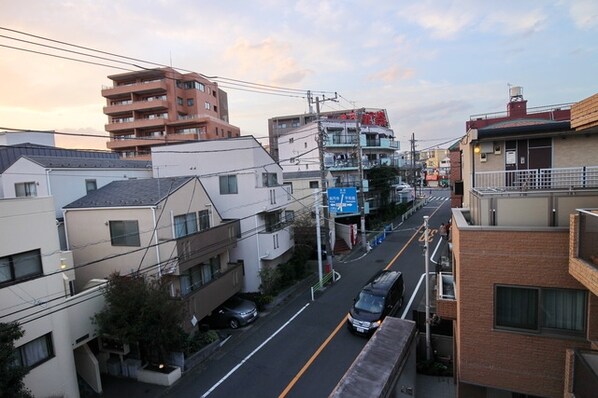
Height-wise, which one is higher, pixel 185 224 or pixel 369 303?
pixel 185 224

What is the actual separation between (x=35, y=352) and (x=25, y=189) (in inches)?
470

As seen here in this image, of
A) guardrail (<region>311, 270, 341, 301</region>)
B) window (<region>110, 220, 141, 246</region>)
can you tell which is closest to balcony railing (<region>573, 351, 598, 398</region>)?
guardrail (<region>311, 270, 341, 301</region>)

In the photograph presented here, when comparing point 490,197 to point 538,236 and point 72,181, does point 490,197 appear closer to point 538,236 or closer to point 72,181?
point 538,236

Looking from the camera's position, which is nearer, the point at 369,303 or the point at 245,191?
the point at 369,303

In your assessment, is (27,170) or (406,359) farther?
(27,170)

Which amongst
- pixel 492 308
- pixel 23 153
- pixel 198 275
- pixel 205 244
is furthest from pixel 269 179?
pixel 492 308

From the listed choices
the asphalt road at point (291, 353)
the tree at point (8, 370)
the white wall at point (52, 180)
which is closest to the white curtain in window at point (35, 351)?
the tree at point (8, 370)

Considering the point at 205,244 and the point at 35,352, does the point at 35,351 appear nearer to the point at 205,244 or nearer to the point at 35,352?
the point at 35,352

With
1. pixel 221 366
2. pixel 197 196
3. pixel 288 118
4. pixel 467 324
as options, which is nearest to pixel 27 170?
pixel 197 196

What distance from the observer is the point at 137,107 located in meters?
41.8

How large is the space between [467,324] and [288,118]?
60419 millimetres

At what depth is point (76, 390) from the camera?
11109mm

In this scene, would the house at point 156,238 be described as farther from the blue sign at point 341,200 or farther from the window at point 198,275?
the blue sign at point 341,200

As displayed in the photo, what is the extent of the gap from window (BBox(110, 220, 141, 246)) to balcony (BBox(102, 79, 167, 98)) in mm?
31115
